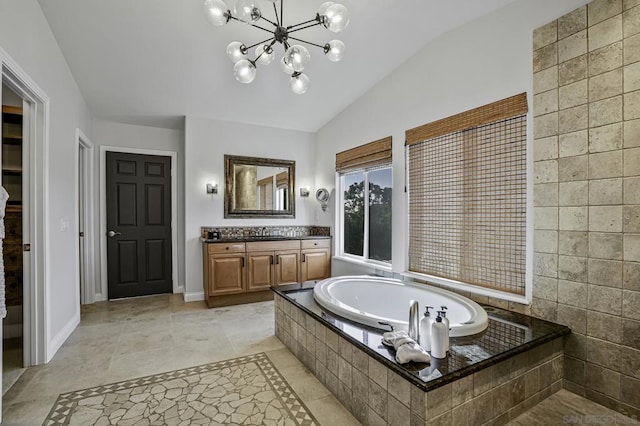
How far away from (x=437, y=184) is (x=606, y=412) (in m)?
1.92

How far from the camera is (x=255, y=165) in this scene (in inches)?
181

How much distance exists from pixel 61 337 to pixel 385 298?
2.92 meters

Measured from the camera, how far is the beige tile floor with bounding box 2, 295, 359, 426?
197 cm

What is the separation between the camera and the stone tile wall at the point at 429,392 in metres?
1.46

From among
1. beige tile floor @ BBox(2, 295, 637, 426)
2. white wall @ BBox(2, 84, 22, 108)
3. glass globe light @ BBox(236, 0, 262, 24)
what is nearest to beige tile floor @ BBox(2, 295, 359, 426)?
beige tile floor @ BBox(2, 295, 637, 426)

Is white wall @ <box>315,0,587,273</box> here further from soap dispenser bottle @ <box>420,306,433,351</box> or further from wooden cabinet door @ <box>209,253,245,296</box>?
soap dispenser bottle @ <box>420,306,433,351</box>

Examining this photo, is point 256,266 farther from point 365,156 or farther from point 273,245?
point 365,156

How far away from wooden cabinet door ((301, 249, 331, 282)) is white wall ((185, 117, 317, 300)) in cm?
69

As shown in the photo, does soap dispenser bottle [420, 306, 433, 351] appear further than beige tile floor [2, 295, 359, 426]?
No

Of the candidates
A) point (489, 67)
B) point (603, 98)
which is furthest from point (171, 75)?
point (603, 98)

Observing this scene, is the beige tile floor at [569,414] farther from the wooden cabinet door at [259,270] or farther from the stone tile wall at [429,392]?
the wooden cabinet door at [259,270]

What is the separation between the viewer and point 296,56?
205 cm

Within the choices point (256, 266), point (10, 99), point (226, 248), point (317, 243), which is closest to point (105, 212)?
point (10, 99)

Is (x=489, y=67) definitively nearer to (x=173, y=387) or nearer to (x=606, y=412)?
(x=606, y=412)
